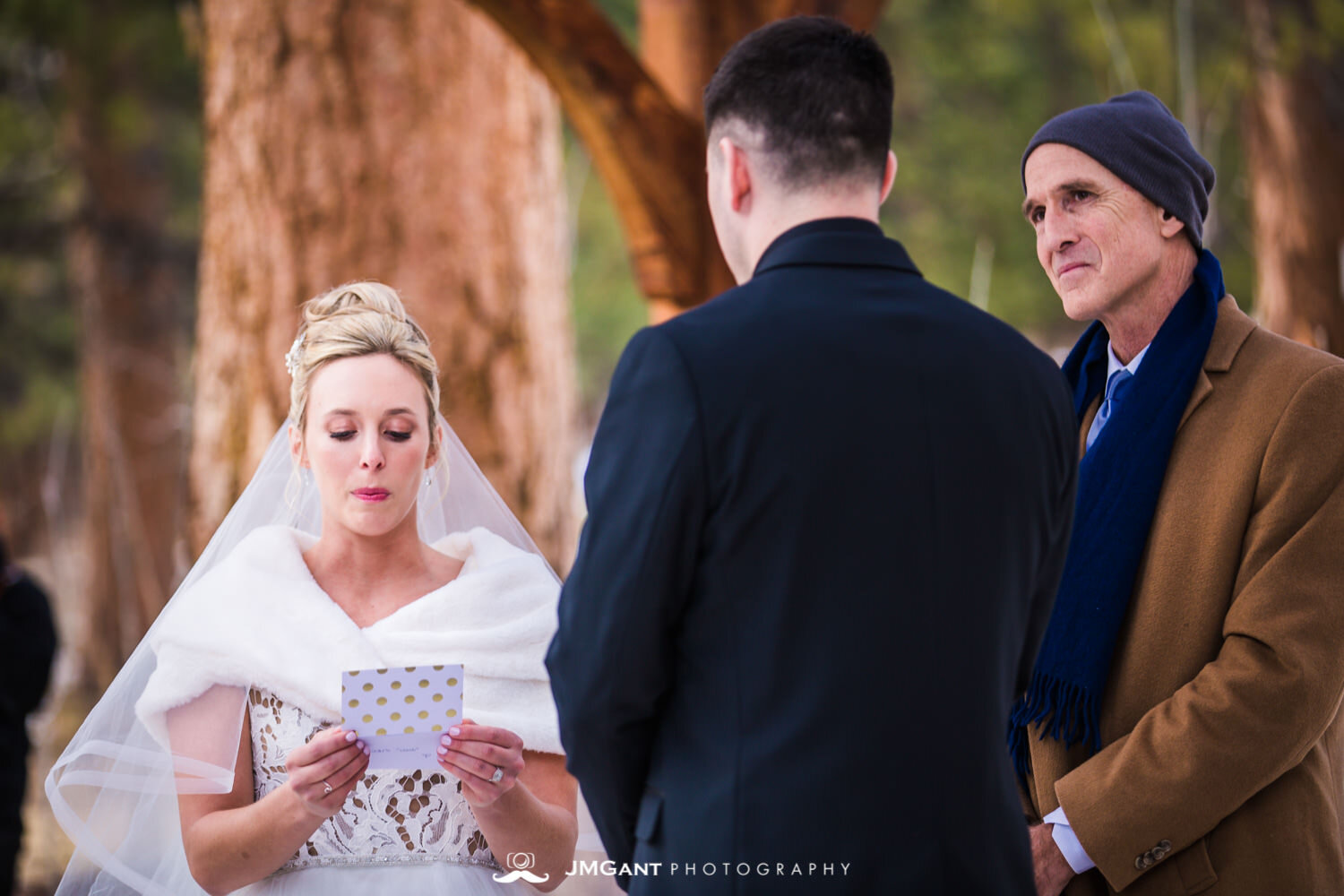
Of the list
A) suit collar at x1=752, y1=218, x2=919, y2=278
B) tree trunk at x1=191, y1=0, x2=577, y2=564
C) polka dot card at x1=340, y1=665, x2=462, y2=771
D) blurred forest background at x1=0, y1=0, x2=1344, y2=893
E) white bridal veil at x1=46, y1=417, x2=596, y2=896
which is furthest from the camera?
tree trunk at x1=191, y1=0, x2=577, y2=564

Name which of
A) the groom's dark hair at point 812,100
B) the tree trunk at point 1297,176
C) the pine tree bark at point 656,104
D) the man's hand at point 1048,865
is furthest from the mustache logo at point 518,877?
the tree trunk at point 1297,176

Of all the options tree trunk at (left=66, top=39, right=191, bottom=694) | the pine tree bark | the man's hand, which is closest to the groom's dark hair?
the man's hand

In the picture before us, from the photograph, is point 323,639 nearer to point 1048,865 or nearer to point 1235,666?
point 1048,865

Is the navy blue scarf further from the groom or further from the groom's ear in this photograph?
the groom's ear

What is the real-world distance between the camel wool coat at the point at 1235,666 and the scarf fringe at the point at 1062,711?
5 cm

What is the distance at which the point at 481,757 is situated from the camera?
2.09 meters

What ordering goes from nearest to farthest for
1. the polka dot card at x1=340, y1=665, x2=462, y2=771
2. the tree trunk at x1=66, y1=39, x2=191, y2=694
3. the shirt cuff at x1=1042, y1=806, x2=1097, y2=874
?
1. the polka dot card at x1=340, y1=665, x2=462, y2=771
2. the shirt cuff at x1=1042, y1=806, x2=1097, y2=874
3. the tree trunk at x1=66, y1=39, x2=191, y2=694

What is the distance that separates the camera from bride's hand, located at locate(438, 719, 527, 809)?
2068 millimetres

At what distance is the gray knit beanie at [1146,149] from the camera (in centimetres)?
233

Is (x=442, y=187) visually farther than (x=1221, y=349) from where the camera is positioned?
Yes

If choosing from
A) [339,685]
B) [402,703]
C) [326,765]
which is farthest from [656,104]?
[326,765]

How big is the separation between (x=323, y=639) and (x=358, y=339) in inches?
24.3

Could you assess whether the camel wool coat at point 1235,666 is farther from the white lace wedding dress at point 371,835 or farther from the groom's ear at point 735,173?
the white lace wedding dress at point 371,835

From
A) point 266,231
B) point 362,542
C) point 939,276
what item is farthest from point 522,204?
point 939,276
